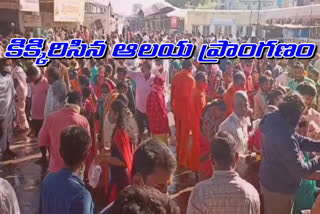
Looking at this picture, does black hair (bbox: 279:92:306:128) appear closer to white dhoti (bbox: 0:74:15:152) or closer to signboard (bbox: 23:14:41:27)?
white dhoti (bbox: 0:74:15:152)

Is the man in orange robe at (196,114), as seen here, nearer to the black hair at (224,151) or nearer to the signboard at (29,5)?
the black hair at (224,151)

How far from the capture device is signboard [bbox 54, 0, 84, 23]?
14984 mm

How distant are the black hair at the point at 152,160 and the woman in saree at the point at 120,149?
1240 mm

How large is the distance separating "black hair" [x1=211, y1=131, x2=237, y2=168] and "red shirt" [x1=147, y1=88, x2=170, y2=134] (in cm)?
396

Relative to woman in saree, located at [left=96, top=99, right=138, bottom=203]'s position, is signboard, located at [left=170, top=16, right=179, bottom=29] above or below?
above

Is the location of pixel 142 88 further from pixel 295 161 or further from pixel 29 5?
pixel 29 5

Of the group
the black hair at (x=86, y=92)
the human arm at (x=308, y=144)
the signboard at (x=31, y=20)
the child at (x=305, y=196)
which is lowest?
the child at (x=305, y=196)

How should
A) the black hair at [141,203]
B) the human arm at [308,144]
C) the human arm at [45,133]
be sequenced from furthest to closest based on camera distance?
the human arm at [45,133] < the human arm at [308,144] < the black hair at [141,203]

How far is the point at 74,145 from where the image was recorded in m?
2.97

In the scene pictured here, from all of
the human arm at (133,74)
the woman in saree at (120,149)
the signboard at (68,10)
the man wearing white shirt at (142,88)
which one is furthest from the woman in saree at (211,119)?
the signboard at (68,10)

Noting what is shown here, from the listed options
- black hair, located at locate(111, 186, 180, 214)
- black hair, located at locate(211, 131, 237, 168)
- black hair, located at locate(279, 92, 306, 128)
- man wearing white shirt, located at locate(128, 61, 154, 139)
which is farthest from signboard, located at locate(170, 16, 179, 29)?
black hair, located at locate(111, 186, 180, 214)

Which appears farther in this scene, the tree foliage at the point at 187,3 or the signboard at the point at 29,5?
the tree foliage at the point at 187,3

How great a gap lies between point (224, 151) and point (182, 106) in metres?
4.45

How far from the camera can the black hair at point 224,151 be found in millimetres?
2963
